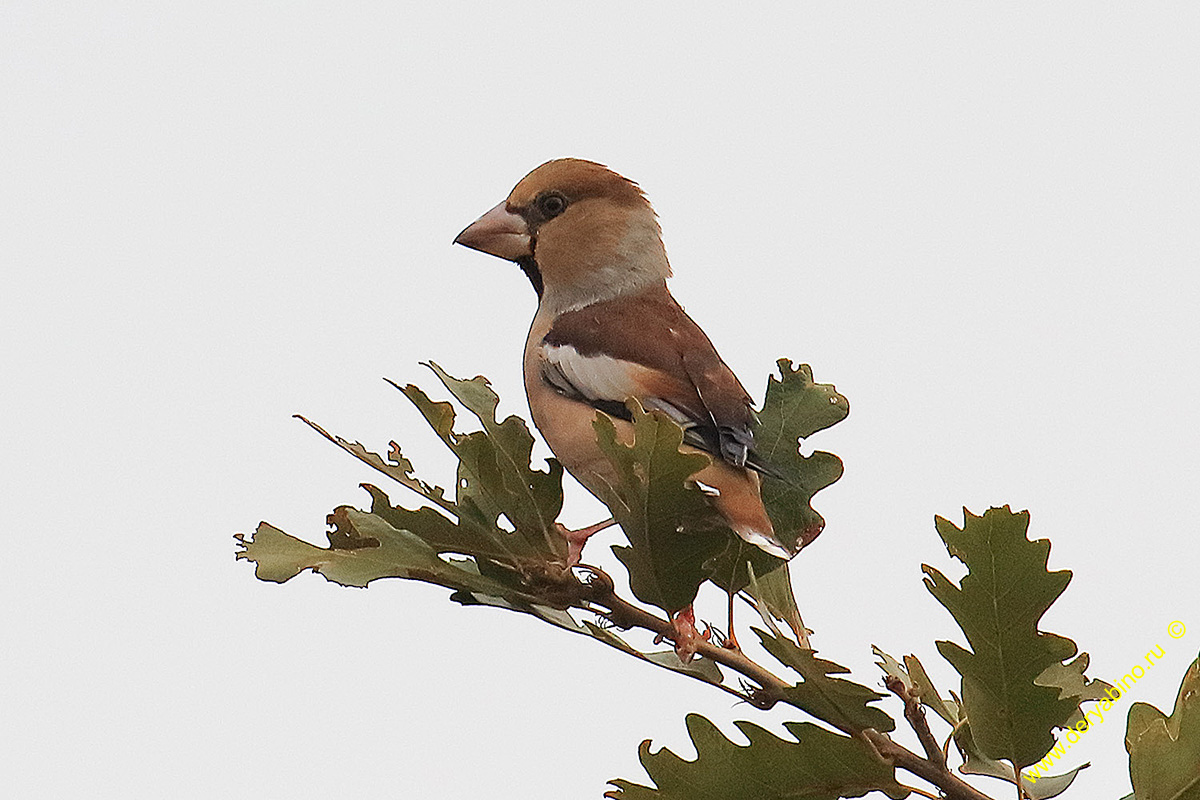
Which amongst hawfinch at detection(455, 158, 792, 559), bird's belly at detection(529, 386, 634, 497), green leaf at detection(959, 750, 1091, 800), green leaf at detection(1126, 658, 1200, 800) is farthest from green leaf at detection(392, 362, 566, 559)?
green leaf at detection(1126, 658, 1200, 800)

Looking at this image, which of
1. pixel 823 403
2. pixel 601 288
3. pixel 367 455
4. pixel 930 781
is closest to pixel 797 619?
pixel 823 403

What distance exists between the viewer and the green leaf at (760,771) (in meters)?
2.14

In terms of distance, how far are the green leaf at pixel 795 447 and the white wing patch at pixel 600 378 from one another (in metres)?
0.18

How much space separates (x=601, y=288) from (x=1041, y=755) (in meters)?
1.88

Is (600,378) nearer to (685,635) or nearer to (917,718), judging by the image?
(685,635)

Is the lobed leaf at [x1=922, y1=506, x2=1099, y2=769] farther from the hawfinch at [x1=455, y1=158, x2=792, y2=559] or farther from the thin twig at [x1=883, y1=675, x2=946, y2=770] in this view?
the hawfinch at [x1=455, y1=158, x2=792, y2=559]

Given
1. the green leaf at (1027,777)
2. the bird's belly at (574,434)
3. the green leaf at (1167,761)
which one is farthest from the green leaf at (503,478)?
the green leaf at (1167,761)

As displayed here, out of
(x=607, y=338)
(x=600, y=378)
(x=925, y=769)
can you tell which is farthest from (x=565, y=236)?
(x=925, y=769)

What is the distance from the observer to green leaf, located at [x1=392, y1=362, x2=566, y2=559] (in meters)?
2.32

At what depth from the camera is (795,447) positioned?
2.90 metres

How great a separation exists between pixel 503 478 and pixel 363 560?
282mm

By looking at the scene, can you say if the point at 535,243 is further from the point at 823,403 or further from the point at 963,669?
the point at 963,669

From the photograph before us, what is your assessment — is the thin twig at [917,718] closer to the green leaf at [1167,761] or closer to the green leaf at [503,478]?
the green leaf at [1167,761]

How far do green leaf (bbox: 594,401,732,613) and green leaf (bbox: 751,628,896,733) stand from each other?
0.84 feet
